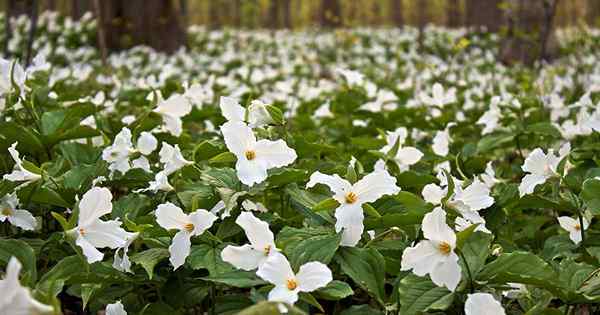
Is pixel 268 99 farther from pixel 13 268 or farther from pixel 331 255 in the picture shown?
pixel 13 268

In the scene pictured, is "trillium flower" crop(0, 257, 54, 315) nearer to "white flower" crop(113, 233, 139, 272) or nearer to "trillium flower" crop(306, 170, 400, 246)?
"white flower" crop(113, 233, 139, 272)

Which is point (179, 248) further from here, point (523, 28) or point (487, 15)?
point (487, 15)

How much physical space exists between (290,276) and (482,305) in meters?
0.41

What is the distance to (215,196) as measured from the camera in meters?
1.94

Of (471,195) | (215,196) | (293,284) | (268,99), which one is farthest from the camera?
(268,99)

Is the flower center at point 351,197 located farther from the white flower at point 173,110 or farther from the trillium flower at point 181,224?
the white flower at point 173,110

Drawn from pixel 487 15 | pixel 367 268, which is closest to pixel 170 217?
pixel 367 268

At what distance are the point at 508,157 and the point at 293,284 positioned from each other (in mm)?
2649

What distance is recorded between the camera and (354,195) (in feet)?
5.57

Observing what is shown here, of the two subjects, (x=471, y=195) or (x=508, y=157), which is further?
(x=508, y=157)

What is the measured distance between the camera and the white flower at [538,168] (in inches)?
78.6

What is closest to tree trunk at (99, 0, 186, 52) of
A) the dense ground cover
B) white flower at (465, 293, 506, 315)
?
the dense ground cover

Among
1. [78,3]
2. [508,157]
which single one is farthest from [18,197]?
[78,3]

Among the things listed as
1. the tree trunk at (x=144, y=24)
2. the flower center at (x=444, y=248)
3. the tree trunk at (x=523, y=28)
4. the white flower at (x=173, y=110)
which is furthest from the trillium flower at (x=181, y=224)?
the tree trunk at (x=144, y=24)
